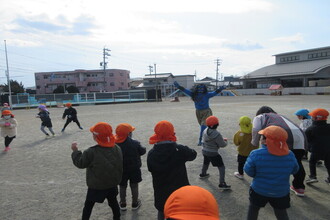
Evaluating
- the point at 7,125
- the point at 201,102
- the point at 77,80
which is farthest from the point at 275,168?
the point at 77,80

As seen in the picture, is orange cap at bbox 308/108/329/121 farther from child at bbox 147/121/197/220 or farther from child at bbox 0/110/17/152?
child at bbox 0/110/17/152

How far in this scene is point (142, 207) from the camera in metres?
3.42

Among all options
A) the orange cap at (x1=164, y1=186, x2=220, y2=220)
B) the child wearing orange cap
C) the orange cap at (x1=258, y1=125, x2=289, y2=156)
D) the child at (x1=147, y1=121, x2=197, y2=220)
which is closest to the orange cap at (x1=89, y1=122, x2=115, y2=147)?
the child at (x1=147, y1=121, x2=197, y2=220)

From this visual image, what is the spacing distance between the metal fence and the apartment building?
944 inches

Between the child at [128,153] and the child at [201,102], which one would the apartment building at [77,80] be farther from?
the child at [128,153]

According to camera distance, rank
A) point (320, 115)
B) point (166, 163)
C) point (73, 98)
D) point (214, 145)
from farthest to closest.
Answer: point (73, 98)
point (214, 145)
point (320, 115)
point (166, 163)

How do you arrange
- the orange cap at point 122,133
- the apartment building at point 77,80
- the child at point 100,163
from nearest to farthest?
the child at point 100,163
the orange cap at point 122,133
the apartment building at point 77,80

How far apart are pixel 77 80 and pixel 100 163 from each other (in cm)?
5890

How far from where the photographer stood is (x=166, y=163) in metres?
2.62

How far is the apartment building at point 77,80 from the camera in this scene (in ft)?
189

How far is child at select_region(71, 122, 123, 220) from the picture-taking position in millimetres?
2744

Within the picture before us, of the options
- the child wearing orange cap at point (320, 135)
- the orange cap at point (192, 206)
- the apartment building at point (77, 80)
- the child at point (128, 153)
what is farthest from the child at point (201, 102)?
the apartment building at point (77, 80)

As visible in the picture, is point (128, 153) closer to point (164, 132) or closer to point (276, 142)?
point (164, 132)

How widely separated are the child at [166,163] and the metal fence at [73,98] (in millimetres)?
30724
